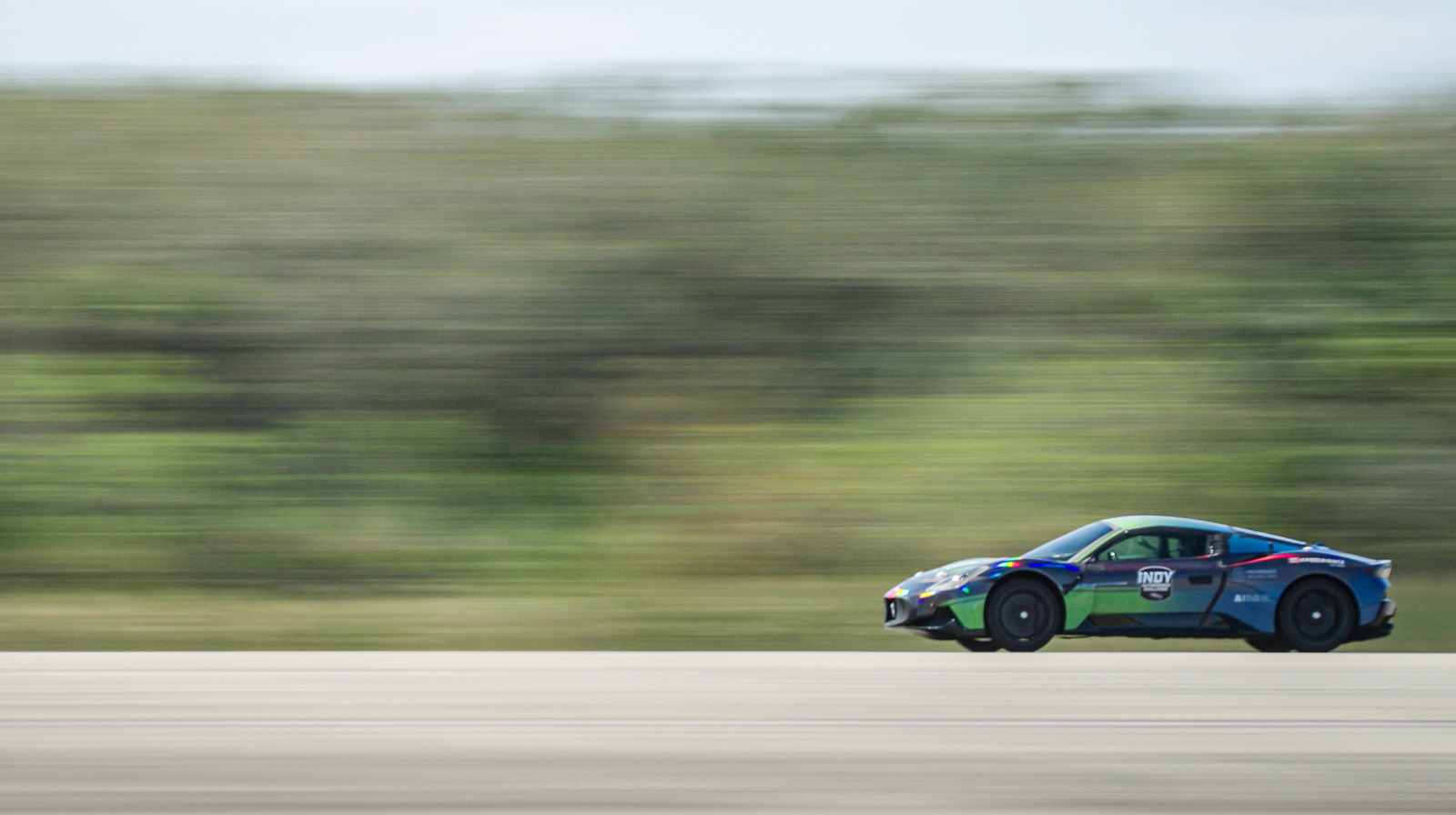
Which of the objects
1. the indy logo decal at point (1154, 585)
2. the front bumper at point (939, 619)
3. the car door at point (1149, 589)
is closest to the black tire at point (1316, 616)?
the car door at point (1149, 589)

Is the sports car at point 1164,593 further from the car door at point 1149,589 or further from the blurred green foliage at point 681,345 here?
the blurred green foliage at point 681,345

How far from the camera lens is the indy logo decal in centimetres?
575

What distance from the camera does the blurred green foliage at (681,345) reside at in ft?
26.1

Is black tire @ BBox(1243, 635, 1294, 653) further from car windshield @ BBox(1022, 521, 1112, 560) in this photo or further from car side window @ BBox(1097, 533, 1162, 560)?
car windshield @ BBox(1022, 521, 1112, 560)

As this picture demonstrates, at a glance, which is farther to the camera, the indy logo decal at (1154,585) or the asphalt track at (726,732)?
the indy logo decal at (1154,585)

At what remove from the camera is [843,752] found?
4.23 m

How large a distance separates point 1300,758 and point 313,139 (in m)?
7.45

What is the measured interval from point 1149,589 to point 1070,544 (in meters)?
0.40

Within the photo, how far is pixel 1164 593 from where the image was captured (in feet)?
18.9

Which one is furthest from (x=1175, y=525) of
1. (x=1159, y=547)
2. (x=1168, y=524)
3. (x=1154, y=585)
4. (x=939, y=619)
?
(x=939, y=619)

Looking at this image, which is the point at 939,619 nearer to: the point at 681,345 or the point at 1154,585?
the point at 1154,585

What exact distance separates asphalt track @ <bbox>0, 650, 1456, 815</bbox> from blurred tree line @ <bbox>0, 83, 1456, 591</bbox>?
1.91 meters

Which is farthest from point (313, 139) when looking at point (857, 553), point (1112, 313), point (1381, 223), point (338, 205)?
point (1381, 223)

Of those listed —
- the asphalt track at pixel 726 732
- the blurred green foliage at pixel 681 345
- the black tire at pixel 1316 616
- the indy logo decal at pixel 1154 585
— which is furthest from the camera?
the blurred green foliage at pixel 681 345
